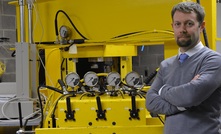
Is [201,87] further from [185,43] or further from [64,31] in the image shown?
[64,31]

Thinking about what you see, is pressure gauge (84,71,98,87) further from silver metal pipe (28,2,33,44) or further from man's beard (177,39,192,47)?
man's beard (177,39,192,47)

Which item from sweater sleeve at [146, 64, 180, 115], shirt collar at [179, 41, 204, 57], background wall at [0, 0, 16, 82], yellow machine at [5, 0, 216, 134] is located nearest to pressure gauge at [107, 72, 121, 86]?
yellow machine at [5, 0, 216, 134]

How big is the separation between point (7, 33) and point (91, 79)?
2974 millimetres

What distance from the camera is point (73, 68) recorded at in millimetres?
2699

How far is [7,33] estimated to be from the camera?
15.3 ft

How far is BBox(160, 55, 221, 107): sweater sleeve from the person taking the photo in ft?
4.72

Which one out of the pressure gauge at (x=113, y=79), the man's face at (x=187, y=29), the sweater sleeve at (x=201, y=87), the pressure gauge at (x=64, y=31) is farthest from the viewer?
the pressure gauge at (x=64, y=31)

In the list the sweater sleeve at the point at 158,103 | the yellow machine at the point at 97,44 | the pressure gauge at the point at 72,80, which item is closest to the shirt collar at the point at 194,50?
the sweater sleeve at the point at 158,103

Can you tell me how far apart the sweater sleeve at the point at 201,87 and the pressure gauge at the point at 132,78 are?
2.10 ft

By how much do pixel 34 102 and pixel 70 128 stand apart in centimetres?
48

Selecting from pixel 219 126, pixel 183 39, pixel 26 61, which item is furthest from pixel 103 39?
pixel 219 126

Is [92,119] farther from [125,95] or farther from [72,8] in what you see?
[72,8]

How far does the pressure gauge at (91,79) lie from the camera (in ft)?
6.91

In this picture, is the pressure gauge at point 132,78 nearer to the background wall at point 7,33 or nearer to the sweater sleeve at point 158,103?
the sweater sleeve at point 158,103
